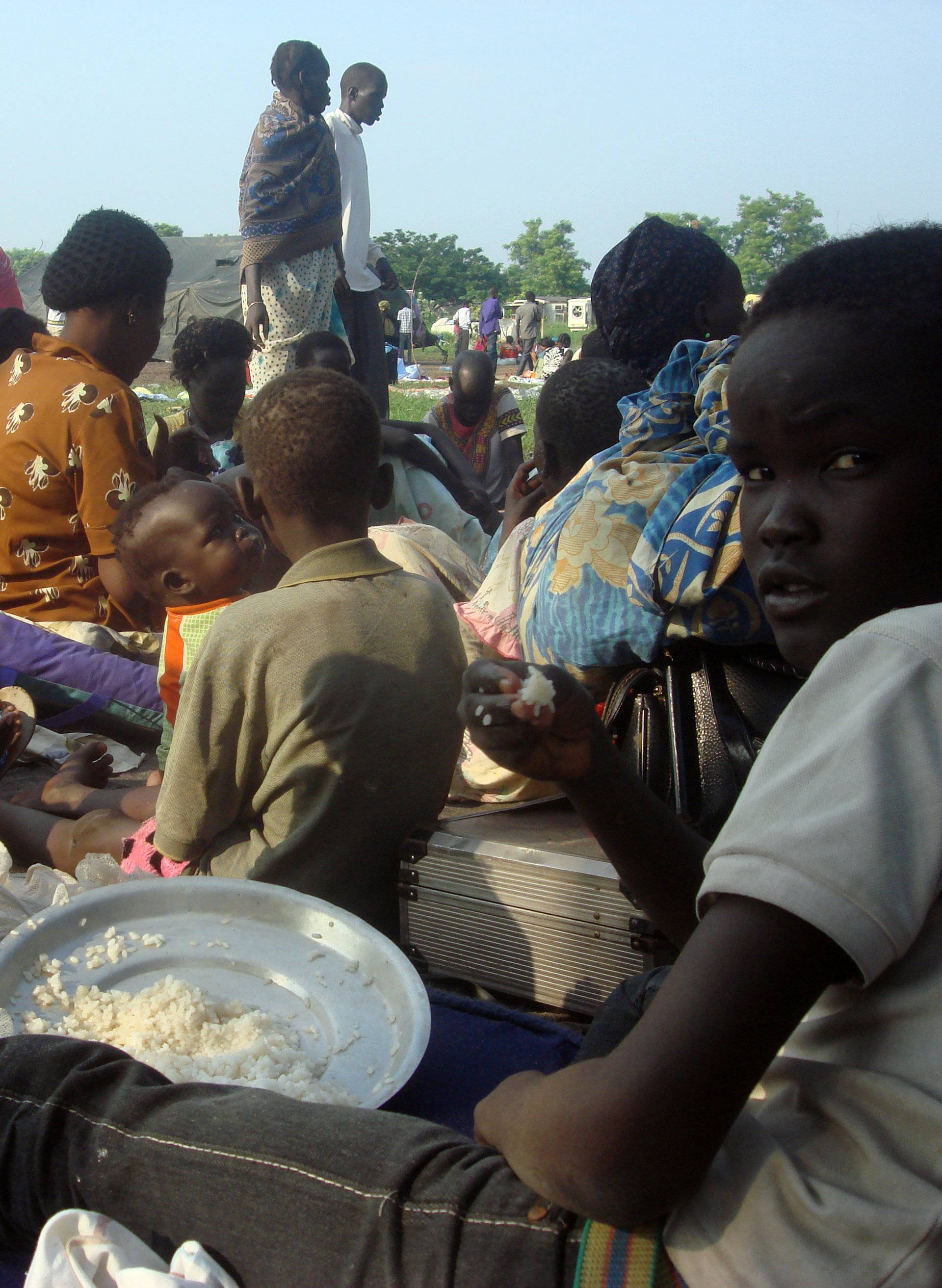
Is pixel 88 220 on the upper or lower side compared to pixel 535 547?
upper

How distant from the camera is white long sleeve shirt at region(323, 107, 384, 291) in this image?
6453mm

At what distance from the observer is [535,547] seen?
8.34ft

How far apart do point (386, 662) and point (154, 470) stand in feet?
6.26

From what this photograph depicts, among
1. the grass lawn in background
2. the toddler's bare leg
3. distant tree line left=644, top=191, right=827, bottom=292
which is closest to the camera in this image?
the toddler's bare leg

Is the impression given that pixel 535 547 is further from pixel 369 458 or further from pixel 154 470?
pixel 154 470

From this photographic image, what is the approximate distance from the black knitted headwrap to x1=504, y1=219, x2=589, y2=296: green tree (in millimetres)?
52505

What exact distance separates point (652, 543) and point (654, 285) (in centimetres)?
122

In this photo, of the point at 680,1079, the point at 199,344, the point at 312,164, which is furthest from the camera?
the point at 312,164

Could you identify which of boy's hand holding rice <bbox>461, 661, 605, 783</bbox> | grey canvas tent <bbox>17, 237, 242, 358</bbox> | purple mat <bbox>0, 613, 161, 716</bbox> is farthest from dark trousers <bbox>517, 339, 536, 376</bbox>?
boy's hand holding rice <bbox>461, 661, 605, 783</bbox>

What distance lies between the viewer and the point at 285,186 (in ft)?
18.8

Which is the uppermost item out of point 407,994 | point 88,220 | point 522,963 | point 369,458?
point 88,220

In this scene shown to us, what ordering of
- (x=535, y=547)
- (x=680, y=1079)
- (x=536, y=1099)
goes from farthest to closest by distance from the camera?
(x=535, y=547)
(x=536, y=1099)
(x=680, y=1079)

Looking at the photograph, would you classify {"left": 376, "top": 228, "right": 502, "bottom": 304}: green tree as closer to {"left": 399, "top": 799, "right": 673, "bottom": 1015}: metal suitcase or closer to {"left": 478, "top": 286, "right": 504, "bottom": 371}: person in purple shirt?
{"left": 478, "top": 286, "right": 504, "bottom": 371}: person in purple shirt

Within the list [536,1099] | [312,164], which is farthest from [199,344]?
[536,1099]
